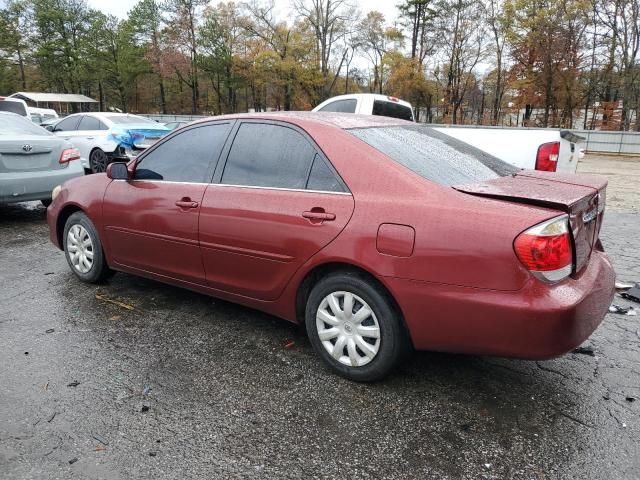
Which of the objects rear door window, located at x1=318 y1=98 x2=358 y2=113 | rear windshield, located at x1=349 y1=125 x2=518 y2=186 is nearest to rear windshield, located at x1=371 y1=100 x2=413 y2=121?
rear door window, located at x1=318 y1=98 x2=358 y2=113

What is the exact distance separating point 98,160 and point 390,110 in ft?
21.7

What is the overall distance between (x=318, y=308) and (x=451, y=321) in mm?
813

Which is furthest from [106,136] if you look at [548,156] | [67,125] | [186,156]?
[548,156]

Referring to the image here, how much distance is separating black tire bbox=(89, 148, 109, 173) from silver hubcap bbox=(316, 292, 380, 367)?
9.54 m

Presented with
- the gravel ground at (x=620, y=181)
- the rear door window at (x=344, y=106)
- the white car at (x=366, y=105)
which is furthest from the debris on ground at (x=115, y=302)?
the gravel ground at (x=620, y=181)

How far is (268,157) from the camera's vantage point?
127 inches

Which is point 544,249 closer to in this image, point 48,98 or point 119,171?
point 119,171

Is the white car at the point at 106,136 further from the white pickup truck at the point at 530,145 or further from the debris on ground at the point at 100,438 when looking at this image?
the debris on ground at the point at 100,438

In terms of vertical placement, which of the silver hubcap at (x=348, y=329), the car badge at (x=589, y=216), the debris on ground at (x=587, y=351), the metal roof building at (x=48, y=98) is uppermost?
the metal roof building at (x=48, y=98)

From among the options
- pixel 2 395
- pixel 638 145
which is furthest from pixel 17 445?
pixel 638 145

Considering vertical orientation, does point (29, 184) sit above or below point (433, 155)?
below

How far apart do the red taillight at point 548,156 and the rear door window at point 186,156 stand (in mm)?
4184

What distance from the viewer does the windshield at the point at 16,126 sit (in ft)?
23.0

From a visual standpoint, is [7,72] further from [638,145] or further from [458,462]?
[458,462]
